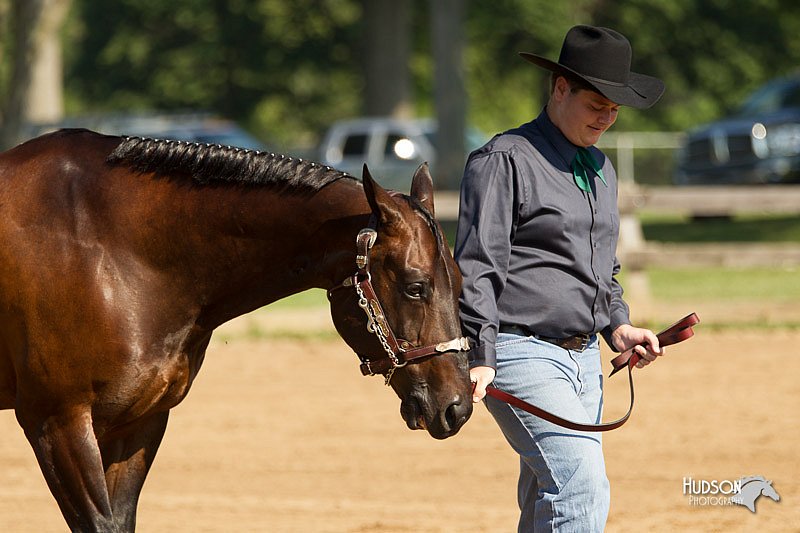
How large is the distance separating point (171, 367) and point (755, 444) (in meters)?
4.31

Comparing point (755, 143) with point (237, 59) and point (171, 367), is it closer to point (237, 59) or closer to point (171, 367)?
point (171, 367)

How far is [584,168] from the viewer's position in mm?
3938

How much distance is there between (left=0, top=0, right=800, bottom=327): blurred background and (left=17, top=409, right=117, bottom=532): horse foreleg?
333 inches

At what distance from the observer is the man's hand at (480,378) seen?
3.60 metres

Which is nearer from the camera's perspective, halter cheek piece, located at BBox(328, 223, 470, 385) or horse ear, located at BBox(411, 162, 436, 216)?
halter cheek piece, located at BBox(328, 223, 470, 385)

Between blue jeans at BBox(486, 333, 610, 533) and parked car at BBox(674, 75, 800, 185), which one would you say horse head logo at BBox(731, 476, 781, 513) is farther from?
parked car at BBox(674, 75, 800, 185)

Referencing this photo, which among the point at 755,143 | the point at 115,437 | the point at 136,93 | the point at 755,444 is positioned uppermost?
the point at 115,437

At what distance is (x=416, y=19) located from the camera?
106 feet

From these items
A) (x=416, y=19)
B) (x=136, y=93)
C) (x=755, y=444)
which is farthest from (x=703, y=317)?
(x=136, y=93)

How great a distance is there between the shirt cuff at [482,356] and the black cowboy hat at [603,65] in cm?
85

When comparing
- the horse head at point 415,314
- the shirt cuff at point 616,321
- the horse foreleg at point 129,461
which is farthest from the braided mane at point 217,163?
the shirt cuff at point 616,321

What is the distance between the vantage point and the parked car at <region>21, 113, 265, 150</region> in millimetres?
21969

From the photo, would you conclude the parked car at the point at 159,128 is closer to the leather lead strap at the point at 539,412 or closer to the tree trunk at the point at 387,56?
the tree trunk at the point at 387,56

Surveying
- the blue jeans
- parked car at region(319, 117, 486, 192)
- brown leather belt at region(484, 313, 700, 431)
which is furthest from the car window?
the blue jeans
